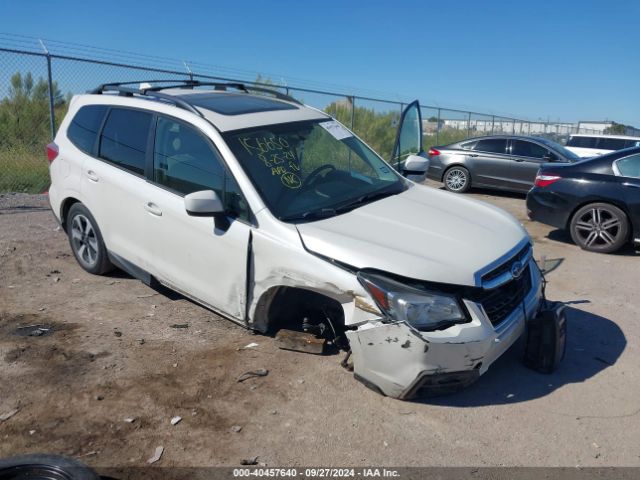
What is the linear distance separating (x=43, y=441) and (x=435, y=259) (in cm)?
246

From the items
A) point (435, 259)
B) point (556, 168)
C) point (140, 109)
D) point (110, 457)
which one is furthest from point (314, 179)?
point (556, 168)

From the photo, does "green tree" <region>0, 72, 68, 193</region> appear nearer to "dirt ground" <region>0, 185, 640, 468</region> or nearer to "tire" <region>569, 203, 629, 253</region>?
"dirt ground" <region>0, 185, 640, 468</region>

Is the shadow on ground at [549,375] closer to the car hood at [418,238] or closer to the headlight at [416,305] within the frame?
the headlight at [416,305]

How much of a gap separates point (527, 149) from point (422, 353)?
34.5ft

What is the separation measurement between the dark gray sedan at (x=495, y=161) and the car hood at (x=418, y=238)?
8.53 meters

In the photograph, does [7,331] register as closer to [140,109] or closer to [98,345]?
[98,345]

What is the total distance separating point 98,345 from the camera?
4.24 metres

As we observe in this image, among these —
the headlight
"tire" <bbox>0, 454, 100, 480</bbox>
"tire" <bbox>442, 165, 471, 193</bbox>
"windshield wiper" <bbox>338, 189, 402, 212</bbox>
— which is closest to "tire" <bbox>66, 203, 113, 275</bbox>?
"windshield wiper" <bbox>338, 189, 402, 212</bbox>

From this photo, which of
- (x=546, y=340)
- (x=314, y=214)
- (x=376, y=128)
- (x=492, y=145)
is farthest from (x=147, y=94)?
(x=376, y=128)

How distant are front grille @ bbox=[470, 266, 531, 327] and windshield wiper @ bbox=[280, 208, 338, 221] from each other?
1.15 meters

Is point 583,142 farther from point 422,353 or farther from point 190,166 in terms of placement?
point 422,353

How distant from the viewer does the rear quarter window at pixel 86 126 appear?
525 cm

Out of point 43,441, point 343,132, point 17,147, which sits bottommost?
point 43,441

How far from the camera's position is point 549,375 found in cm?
389
